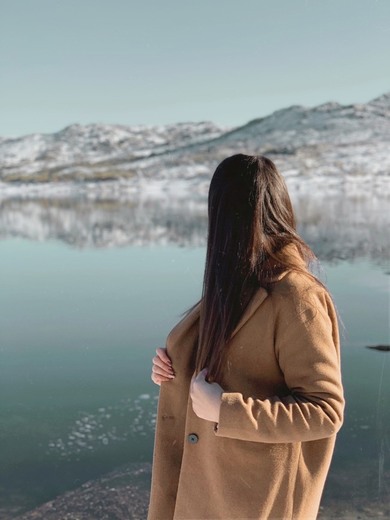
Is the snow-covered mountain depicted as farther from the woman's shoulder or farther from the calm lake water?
the woman's shoulder

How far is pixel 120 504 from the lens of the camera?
461cm

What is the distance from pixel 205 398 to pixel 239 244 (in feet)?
1.05

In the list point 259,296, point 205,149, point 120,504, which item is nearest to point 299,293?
point 259,296

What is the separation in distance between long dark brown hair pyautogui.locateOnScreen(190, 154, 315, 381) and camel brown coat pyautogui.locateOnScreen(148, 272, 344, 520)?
30mm

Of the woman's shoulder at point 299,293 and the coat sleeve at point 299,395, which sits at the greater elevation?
the woman's shoulder at point 299,293

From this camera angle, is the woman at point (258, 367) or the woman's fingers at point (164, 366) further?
the woman's fingers at point (164, 366)

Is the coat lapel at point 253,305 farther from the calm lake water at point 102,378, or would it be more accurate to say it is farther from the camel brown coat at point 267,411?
the calm lake water at point 102,378

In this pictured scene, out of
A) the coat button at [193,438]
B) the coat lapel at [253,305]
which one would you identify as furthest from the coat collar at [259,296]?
the coat button at [193,438]

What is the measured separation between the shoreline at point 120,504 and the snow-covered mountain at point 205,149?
218 ft

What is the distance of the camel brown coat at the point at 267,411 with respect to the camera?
121 cm

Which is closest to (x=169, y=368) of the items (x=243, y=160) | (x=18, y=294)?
(x=243, y=160)

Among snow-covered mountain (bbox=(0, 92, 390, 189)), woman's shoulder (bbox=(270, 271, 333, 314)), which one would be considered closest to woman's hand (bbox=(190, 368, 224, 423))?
woman's shoulder (bbox=(270, 271, 333, 314))

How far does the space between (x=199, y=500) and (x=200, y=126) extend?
5817 inches

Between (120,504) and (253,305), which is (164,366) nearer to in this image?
(253,305)
